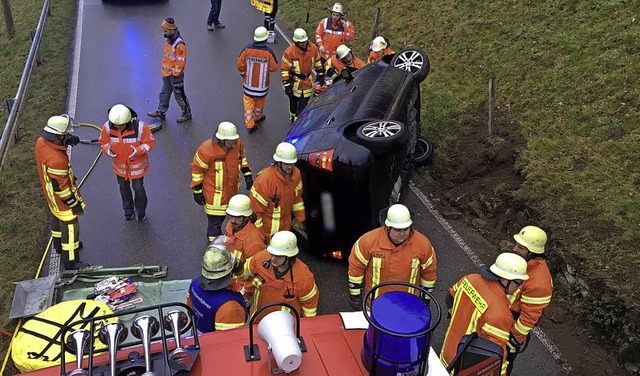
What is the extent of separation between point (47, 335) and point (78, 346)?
7.90ft

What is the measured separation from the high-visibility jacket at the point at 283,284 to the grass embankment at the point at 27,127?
2.96m

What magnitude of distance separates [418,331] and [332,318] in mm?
807

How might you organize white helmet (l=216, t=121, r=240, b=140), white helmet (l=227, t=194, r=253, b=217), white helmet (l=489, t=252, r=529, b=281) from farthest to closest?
white helmet (l=216, t=121, r=240, b=140), white helmet (l=227, t=194, r=253, b=217), white helmet (l=489, t=252, r=529, b=281)

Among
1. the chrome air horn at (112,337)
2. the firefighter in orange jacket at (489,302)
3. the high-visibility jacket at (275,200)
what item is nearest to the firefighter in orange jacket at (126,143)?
the high-visibility jacket at (275,200)

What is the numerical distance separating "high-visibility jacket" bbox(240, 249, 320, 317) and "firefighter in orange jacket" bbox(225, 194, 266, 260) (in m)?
0.43

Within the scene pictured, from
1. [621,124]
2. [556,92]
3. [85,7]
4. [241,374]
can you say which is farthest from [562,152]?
[85,7]

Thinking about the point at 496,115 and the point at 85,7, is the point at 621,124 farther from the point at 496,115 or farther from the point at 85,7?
the point at 85,7

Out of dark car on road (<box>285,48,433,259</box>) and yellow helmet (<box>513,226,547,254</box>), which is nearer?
yellow helmet (<box>513,226,547,254</box>)

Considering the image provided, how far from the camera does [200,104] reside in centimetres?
1063

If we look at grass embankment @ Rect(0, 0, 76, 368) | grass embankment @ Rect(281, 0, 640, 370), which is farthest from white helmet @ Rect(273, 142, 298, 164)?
grass embankment @ Rect(281, 0, 640, 370)

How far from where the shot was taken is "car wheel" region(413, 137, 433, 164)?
870 centimetres

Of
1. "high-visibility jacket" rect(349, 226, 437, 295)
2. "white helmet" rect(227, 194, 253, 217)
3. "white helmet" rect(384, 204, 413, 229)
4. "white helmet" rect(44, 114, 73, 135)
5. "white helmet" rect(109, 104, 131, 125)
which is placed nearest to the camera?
"white helmet" rect(384, 204, 413, 229)

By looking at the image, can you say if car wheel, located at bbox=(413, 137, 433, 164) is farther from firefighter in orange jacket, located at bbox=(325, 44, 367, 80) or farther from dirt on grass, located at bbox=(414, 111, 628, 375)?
firefighter in orange jacket, located at bbox=(325, 44, 367, 80)

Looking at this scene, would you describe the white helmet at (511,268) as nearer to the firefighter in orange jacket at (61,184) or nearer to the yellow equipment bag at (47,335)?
the yellow equipment bag at (47,335)
